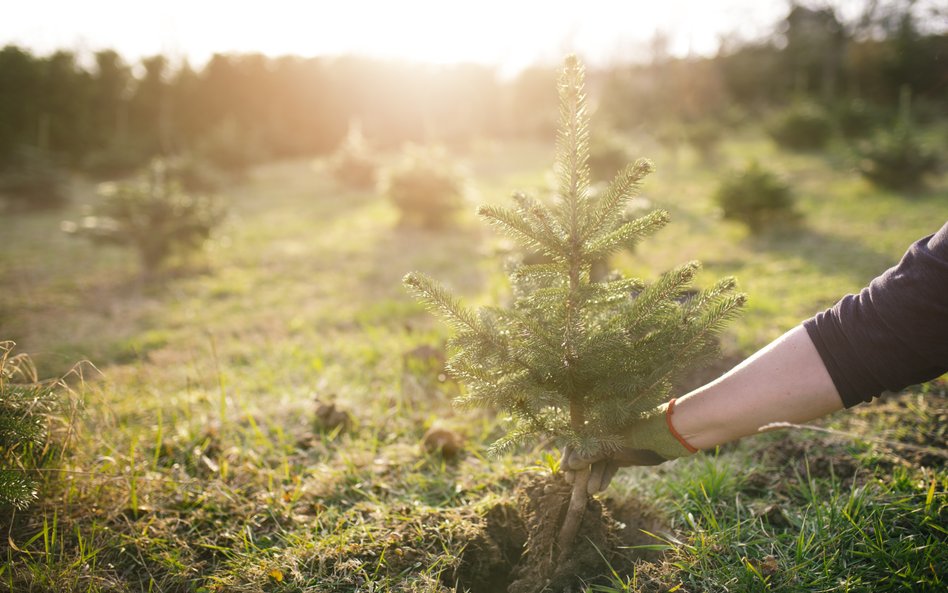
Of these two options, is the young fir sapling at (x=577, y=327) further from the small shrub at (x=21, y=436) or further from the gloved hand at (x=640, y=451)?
the small shrub at (x=21, y=436)

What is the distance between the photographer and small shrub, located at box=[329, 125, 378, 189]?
43.1ft

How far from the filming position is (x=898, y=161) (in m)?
7.92

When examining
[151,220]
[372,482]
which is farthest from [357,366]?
[151,220]

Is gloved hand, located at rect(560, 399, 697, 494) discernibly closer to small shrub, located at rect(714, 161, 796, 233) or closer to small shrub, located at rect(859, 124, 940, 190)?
small shrub, located at rect(714, 161, 796, 233)

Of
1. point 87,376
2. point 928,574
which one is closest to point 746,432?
point 928,574

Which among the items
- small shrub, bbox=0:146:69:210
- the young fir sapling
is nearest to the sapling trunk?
the young fir sapling

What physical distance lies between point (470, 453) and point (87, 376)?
2.86m

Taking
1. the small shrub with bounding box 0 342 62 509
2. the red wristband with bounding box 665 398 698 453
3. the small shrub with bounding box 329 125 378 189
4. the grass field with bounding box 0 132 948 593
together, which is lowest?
the grass field with bounding box 0 132 948 593

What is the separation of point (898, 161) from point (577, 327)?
29.7 feet

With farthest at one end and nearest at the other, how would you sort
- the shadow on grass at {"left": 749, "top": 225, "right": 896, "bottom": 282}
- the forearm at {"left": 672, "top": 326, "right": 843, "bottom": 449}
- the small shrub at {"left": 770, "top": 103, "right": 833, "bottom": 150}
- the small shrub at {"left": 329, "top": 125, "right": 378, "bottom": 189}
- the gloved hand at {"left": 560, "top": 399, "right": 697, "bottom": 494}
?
the small shrub at {"left": 329, "top": 125, "right": 378, "bottom": 189} → the small shrub at {"left": 770, "top": 103, "right": 833, "bottom": 150} → the shadow on grass at {"left": 749, "top": 225, "right": 896, "bottom": 282} → the gloved hand at {"left": 560, "top": 399, "right": 697, "bottom": 494} → the forearm at {"left": 672, "top": 326, "right": 843, "bottom": 449}

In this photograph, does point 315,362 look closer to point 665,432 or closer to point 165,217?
point 665,432

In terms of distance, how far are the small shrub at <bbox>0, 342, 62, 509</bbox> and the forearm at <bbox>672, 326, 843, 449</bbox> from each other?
2.13 meters

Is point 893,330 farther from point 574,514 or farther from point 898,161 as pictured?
point 898,161

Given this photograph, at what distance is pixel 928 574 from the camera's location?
5.18ft
